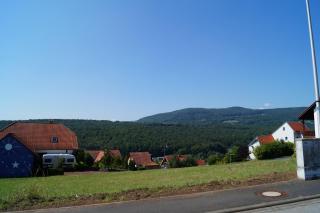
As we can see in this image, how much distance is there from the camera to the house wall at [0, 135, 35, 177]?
45569 millimetres

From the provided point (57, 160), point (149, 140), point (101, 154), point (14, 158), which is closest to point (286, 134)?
point (101, 154)

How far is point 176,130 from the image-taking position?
13988 cm

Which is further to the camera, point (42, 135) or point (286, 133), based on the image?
point (286, 133)

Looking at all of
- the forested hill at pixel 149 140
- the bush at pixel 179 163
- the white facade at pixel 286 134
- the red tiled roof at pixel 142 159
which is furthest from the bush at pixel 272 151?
the forested hill at pixel 149 140

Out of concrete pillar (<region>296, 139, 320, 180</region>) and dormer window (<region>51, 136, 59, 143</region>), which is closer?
concrete pillar (<region>296, 139, 320, 180</region>)

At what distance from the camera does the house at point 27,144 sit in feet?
150

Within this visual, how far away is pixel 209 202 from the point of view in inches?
416

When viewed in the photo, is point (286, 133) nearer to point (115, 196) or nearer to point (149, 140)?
point (149, 140)

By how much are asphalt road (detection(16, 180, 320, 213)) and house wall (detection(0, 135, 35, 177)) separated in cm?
3886

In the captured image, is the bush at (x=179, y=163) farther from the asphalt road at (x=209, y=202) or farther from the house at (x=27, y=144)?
the asphalt road at (x=209, y=202)

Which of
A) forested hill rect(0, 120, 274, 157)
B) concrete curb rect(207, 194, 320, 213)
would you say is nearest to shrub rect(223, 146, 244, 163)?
concrete curb rect(207, 194, 320, 213)

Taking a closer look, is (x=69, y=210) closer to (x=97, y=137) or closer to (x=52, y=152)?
(x=52, y=152)

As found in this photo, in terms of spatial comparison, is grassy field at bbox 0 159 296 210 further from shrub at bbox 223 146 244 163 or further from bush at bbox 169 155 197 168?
bush at bbox 169 155 197 168

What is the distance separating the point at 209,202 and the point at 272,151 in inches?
1486
